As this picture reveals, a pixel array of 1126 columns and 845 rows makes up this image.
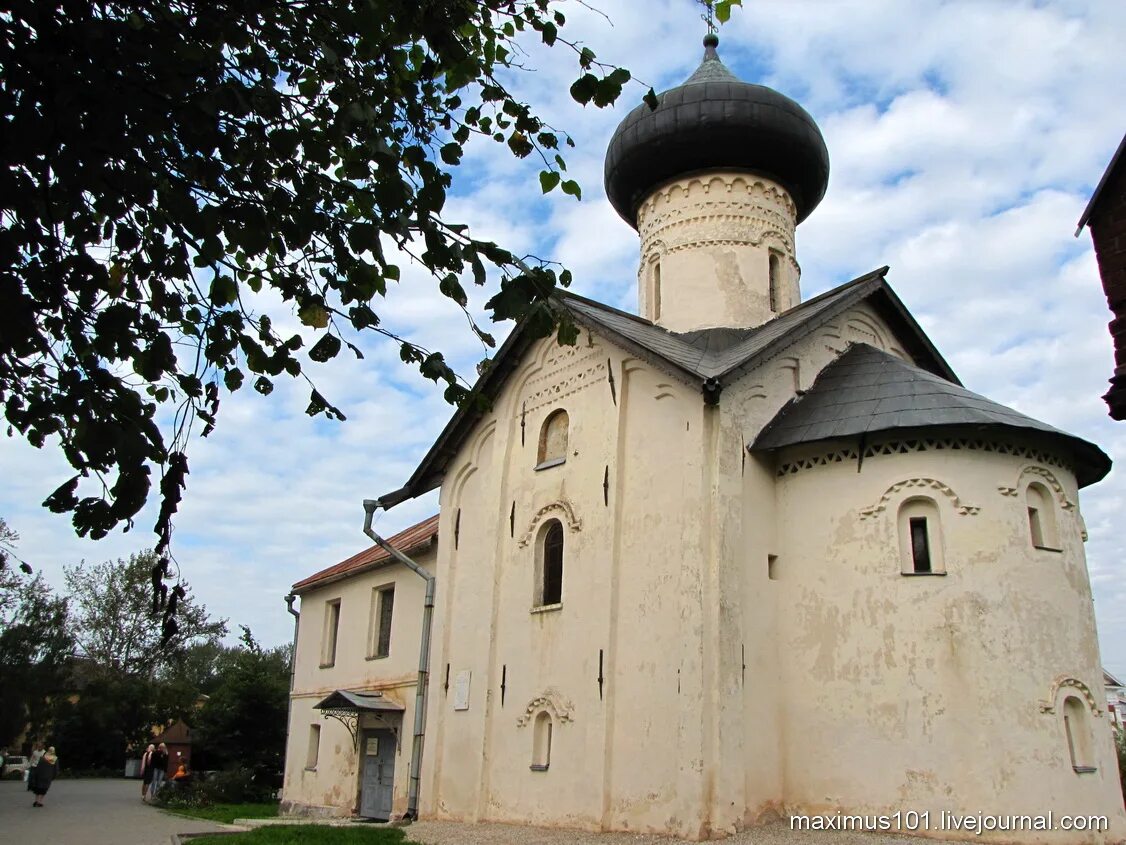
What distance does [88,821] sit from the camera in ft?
48.6

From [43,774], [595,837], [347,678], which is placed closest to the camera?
[595,837]

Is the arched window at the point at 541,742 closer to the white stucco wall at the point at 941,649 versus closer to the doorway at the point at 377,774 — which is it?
the white stucco wall at the point at 941,649

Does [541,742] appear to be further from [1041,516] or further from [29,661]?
[29,661]

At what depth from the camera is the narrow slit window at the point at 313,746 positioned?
1733 centimetres

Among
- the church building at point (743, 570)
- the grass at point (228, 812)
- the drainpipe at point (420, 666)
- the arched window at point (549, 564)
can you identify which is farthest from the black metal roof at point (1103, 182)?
the grass at point (228, 812)

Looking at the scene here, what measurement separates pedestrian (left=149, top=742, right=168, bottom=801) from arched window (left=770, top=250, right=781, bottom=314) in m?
14.6

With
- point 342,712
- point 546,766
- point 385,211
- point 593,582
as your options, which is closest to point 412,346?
point 385,211

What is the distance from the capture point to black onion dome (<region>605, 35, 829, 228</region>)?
14625 mm

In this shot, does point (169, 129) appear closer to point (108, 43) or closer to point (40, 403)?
point (108, 43)

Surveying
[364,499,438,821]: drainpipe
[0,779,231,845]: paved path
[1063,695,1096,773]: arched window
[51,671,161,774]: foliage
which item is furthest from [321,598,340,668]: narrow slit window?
[51,671,161,774]: foliage

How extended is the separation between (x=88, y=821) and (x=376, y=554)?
5.95m

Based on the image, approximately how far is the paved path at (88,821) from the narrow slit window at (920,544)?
30.7ft

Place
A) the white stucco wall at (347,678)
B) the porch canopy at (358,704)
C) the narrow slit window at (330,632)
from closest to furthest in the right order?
the porch canopy at (358,704)
the white stucco wall at (347,678)
the narrow slit window at (330,632)

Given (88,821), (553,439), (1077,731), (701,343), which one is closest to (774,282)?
(701,343)
